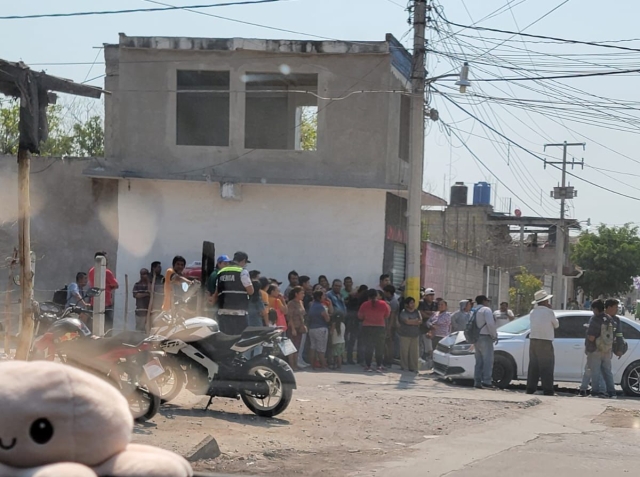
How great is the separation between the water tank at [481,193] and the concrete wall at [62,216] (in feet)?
119

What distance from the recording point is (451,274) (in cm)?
2748

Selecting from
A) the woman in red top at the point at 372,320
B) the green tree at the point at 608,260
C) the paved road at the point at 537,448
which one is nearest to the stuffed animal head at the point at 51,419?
the paved road at the point at 537,448

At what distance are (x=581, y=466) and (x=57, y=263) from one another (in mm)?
15110

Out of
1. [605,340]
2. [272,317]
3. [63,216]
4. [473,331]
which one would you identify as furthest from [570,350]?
[63,216]

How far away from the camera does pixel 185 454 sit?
7.34 m

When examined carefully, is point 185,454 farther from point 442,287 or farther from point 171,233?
point 442,287

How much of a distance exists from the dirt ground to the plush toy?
5.38 meters

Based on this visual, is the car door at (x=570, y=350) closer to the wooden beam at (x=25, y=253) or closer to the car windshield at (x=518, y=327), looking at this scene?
the car windshield at (x=518, y=327)

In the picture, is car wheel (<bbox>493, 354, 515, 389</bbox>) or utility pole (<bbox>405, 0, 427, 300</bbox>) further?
utility pole (<bbox>405, 0, 427, 300</bbox>)

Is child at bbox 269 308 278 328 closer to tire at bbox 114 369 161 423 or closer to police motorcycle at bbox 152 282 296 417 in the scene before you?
police motorcycle at bbox 152 282 296 417

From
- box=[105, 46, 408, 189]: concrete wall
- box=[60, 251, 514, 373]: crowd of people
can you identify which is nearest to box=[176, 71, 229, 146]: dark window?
box=[105, 46, 408, 189]: concrete wall

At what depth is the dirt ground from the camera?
7.86 metres

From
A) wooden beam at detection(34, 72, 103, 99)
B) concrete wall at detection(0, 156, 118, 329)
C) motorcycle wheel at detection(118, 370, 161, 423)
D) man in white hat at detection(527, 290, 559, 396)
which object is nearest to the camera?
motorcycle wheel at detection(118, 370, 161, 423)

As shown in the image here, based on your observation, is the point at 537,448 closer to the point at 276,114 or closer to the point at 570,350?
the point at 570,350
